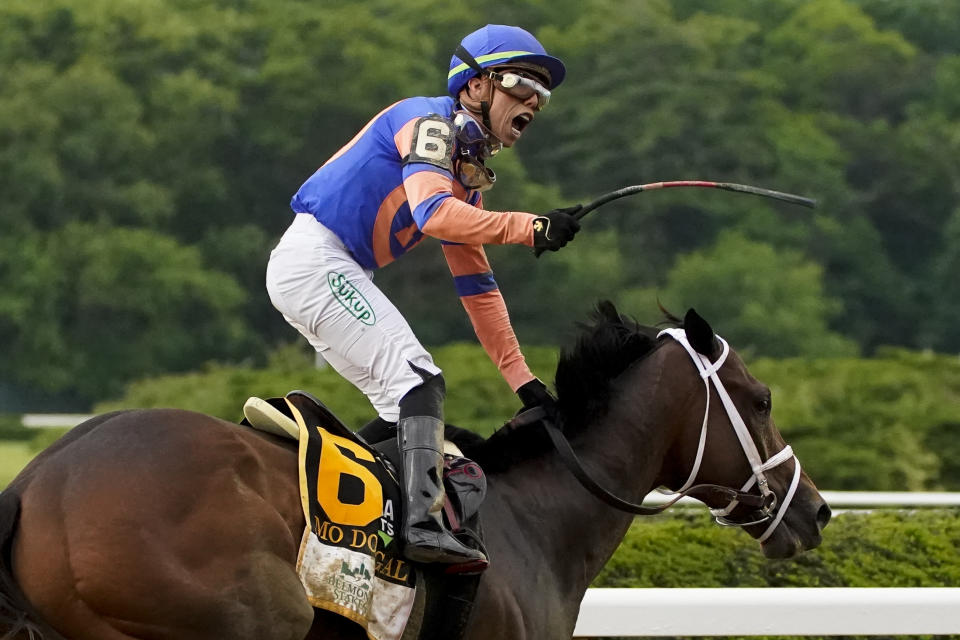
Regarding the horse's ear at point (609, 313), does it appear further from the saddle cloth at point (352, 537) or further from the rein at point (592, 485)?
the saddle cloth at point (352, 537)

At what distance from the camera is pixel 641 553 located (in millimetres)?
5871

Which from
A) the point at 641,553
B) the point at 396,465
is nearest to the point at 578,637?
the point at 396,465

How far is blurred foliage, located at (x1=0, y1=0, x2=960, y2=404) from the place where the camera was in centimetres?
3344

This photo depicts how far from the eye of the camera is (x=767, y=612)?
4.37 meters

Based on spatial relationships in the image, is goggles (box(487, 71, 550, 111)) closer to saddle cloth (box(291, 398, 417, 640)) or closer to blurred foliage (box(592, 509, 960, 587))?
saddle cloth (box(291, 398, 417, 640))

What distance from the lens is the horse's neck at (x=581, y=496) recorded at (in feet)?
12.6

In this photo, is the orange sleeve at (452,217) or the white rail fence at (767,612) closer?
the orange sleeve at (452,217)

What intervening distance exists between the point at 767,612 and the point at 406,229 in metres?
1.68

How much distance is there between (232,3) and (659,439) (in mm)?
38273

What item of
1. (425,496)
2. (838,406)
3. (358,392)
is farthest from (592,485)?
(358,392)

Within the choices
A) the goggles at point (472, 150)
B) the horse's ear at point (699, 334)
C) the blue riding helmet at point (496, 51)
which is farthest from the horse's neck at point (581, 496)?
the blue riding helmet at point (496, 51)

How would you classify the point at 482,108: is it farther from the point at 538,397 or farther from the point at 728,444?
the point at 728,444

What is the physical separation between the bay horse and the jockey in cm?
37

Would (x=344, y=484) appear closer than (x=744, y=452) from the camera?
Yes
